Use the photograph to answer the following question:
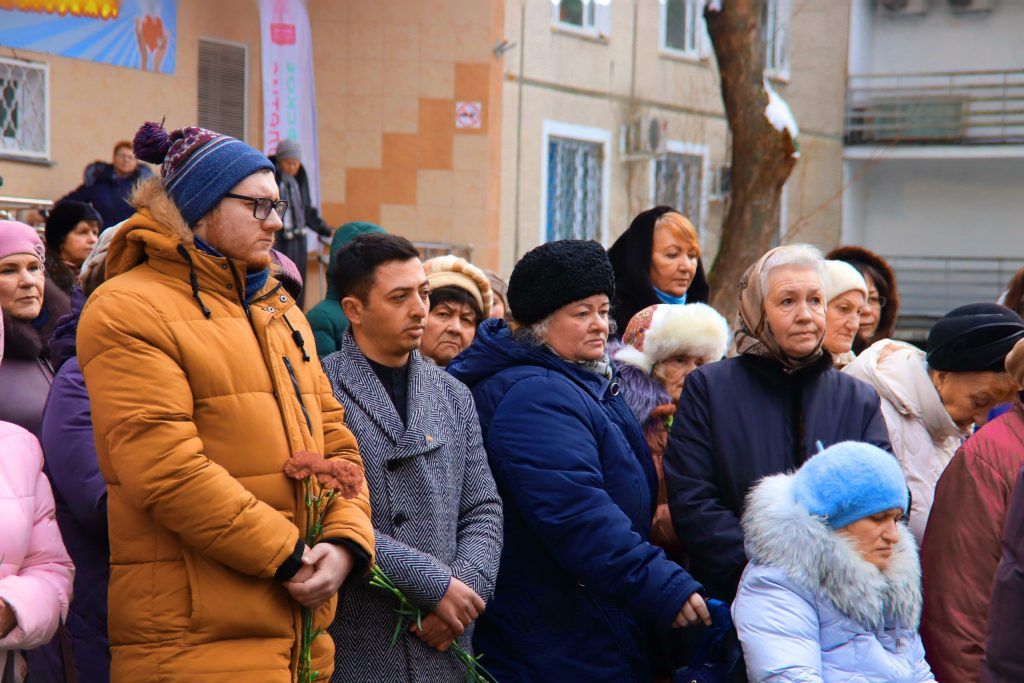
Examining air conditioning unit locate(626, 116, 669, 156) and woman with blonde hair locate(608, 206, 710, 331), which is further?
air conditioning unit locate(626, 116, 669, 156)

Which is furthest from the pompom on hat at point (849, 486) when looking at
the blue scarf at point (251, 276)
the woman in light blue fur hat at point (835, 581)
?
the blue scarf at point (251, 276)

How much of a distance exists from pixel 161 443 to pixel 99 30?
989cm

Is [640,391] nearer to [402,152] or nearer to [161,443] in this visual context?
[161,443]

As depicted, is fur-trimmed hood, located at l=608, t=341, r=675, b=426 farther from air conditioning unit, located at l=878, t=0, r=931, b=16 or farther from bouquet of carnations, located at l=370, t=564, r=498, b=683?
air conditioning unit, located at l=878, t=0, r=931, b=16

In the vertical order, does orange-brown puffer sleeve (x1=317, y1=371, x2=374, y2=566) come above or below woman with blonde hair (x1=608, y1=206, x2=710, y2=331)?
below

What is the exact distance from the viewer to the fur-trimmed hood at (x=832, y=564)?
3514 mm

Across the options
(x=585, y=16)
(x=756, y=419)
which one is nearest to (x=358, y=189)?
(x=585, y=16)

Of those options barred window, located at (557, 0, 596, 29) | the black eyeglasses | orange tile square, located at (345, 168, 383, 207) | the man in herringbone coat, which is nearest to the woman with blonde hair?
the man in herringbone coat

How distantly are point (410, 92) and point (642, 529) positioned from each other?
11.1 meters

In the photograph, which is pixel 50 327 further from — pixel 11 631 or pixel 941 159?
pixel 941 159

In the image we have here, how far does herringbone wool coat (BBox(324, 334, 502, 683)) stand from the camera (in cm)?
366

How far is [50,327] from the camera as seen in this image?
4930 mm

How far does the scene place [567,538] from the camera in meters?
3.83

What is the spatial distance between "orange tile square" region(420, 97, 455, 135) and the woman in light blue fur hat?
37.1ft
